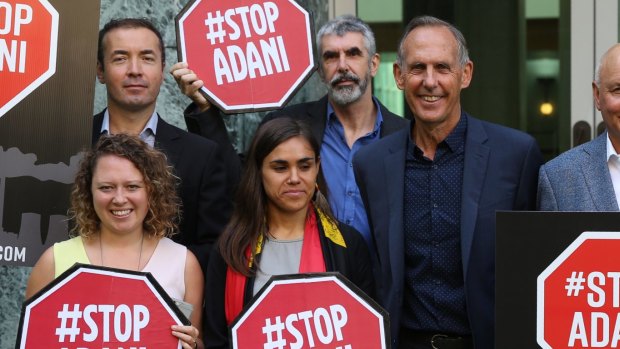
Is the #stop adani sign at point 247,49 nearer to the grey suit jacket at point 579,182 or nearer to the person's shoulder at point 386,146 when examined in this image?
the person's shoulder at point 386,146

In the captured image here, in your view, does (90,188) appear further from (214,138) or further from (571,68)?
(571,68)

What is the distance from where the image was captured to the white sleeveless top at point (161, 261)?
3.83 metres

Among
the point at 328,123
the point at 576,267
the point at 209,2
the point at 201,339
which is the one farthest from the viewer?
the point at 328,123

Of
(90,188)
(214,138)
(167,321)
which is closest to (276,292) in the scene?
(167,321)

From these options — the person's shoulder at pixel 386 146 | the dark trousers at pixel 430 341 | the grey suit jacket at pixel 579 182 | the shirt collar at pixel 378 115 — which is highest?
the shirt collar at pixel 378 115

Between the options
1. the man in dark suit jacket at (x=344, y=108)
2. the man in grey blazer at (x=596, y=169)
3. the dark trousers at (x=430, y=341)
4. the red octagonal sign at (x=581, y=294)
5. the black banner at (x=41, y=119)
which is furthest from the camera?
the man in dark suit jacket at (x=344, y=108)

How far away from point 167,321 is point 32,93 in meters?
1.05

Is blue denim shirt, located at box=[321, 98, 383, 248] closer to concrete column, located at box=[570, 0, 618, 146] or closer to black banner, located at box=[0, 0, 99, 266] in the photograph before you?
black banner, located at box=[0, 0, 99, 266]

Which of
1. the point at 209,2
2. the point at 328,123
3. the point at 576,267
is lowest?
the point at 576,267

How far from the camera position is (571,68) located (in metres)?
6.74

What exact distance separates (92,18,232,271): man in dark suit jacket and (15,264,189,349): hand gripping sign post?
22.0 inches

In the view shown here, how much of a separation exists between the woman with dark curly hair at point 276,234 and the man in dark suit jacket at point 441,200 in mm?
154

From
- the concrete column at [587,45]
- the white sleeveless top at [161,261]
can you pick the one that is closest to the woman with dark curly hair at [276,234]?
the white sleeveless top at [161,261]

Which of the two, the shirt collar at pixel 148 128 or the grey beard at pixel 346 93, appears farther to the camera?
the grey beard at pixel 346 93
